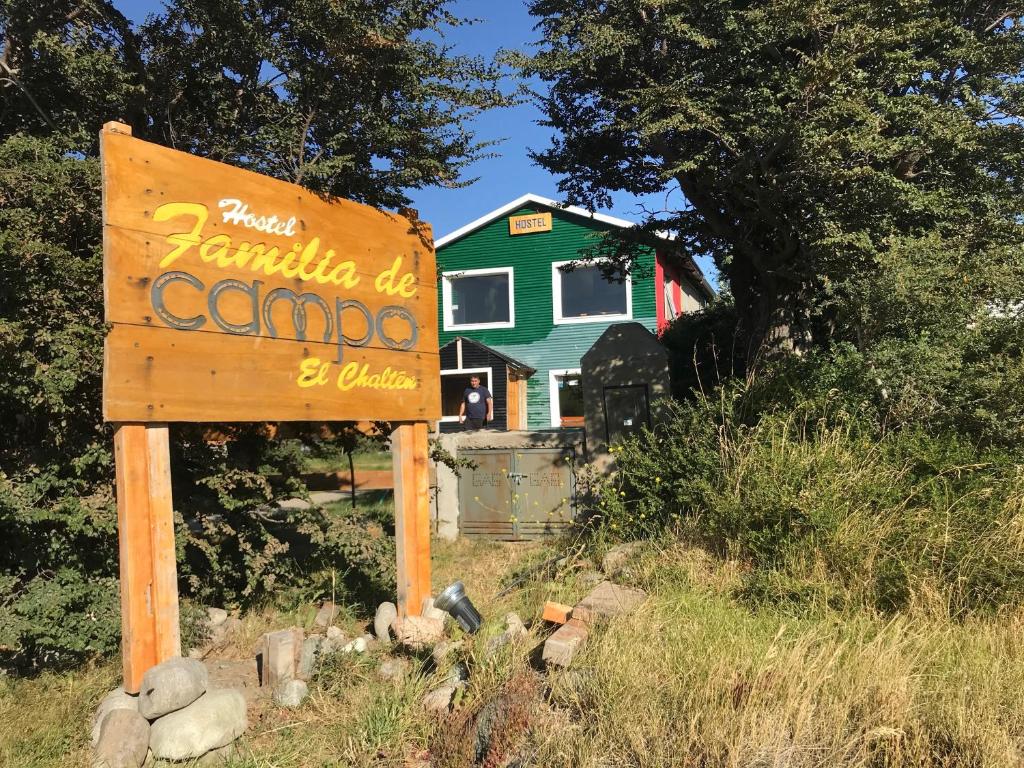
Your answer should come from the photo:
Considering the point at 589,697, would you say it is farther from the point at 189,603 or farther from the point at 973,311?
the point at 973,311

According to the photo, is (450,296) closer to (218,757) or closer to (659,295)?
(659,295)

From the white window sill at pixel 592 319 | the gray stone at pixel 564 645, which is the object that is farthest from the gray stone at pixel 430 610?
the white window sill at pixel 592 319

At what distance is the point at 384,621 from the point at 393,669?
845 mm

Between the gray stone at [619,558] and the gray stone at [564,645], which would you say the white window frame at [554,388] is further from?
the gray stone at [564,645]

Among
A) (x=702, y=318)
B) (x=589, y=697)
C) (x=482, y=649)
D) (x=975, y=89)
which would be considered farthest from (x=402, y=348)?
(x=702, y=318)

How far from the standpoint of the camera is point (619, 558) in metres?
5.55

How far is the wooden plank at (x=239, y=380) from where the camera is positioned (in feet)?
12.4

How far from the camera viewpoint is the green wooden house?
17.4 meters

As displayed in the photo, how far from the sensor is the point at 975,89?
816 centimetres

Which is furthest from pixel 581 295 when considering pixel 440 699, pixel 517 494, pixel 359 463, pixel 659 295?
pixel 440 699

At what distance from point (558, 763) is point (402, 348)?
3.30 meters

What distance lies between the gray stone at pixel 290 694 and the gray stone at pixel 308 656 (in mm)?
173

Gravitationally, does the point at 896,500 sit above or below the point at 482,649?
above

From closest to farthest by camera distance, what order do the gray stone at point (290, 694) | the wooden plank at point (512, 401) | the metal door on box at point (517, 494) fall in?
1. the gray stone at point (290, 694)
2. the metal door on box at point (517, 494)
3. the wooden plank at point (512, 401)
